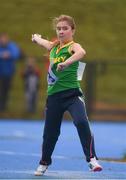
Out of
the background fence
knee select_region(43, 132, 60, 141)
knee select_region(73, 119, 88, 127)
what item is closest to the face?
knee select_region(73, 119, 88, 127)

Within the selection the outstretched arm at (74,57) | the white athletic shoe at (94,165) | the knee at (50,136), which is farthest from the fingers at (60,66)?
the white athletic shoe at (94,165)

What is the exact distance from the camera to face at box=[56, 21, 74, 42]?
425 inches

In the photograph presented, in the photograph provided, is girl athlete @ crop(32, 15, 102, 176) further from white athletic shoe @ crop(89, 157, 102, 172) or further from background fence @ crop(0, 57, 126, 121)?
background fence @ crop(0, 57, 126, 121)

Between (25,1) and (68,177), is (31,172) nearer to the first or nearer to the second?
(68,177)

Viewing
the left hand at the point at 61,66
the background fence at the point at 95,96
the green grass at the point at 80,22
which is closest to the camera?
the left hand at the point at 61,66

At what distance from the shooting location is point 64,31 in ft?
35.4

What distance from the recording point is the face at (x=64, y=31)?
10.8 metres

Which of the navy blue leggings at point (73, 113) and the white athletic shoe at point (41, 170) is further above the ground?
the navy blue leggings at point (73, 113)

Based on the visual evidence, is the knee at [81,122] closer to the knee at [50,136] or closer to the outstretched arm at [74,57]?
the knee at [50,136]

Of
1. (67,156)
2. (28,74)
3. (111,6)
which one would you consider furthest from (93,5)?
(67,156)

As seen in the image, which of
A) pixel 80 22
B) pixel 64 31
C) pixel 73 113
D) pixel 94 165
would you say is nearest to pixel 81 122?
pixel 73 113

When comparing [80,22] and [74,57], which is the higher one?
[74,57]

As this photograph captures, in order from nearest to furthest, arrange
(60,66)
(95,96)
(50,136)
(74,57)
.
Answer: (60,66) → (74,57) → (50,136) → (95,96)

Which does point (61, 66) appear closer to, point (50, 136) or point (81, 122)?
point (81, 122)
